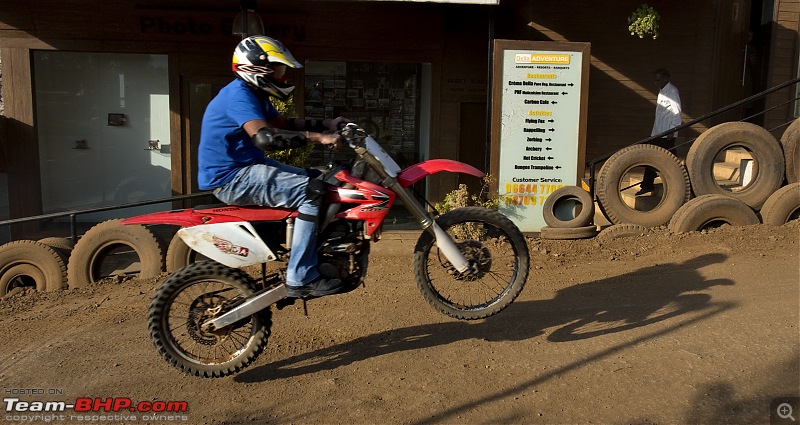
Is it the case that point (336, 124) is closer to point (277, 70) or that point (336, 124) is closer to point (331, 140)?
point (331, 140)

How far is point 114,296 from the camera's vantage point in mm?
6797

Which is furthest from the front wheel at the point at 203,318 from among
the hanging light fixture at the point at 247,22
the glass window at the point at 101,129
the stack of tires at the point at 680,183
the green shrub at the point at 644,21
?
the green shrub at the point at 644,21

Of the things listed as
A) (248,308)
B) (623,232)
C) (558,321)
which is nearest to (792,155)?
(623,232)

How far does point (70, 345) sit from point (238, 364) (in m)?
1.69

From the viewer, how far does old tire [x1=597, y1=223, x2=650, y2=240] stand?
802 centimetres

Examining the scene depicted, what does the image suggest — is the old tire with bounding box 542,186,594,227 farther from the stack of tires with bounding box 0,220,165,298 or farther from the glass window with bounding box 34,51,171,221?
the glass window with bounding box 34,51,171,221

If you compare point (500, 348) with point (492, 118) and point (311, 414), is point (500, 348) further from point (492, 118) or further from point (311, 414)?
point (492, 118)

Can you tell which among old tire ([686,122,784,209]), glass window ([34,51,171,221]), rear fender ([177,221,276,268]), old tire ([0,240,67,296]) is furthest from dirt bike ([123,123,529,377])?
glass window ([34,51,171,221])

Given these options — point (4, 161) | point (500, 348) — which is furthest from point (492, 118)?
point (4, 161)

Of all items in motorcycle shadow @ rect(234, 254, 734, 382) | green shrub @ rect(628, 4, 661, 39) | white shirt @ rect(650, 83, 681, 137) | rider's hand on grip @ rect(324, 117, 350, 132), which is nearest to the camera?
rider's hand on grip @ rect(324, 117, 350, 132)

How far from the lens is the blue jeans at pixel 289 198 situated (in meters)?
4.29

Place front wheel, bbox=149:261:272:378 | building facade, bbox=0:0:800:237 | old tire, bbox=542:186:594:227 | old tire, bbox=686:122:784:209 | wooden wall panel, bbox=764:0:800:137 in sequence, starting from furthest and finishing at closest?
wooden wall panel, bbox=764:0:800:137 → building facade, bbox=0:0:800:237 → old tire, bbox=686:122:784:209 → old tire, bbox=542:186:594:227 → front wheel, bbox=149:261:272:378

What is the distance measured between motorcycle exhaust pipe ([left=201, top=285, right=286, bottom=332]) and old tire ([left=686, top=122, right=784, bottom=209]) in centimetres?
590

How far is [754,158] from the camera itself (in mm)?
8516
